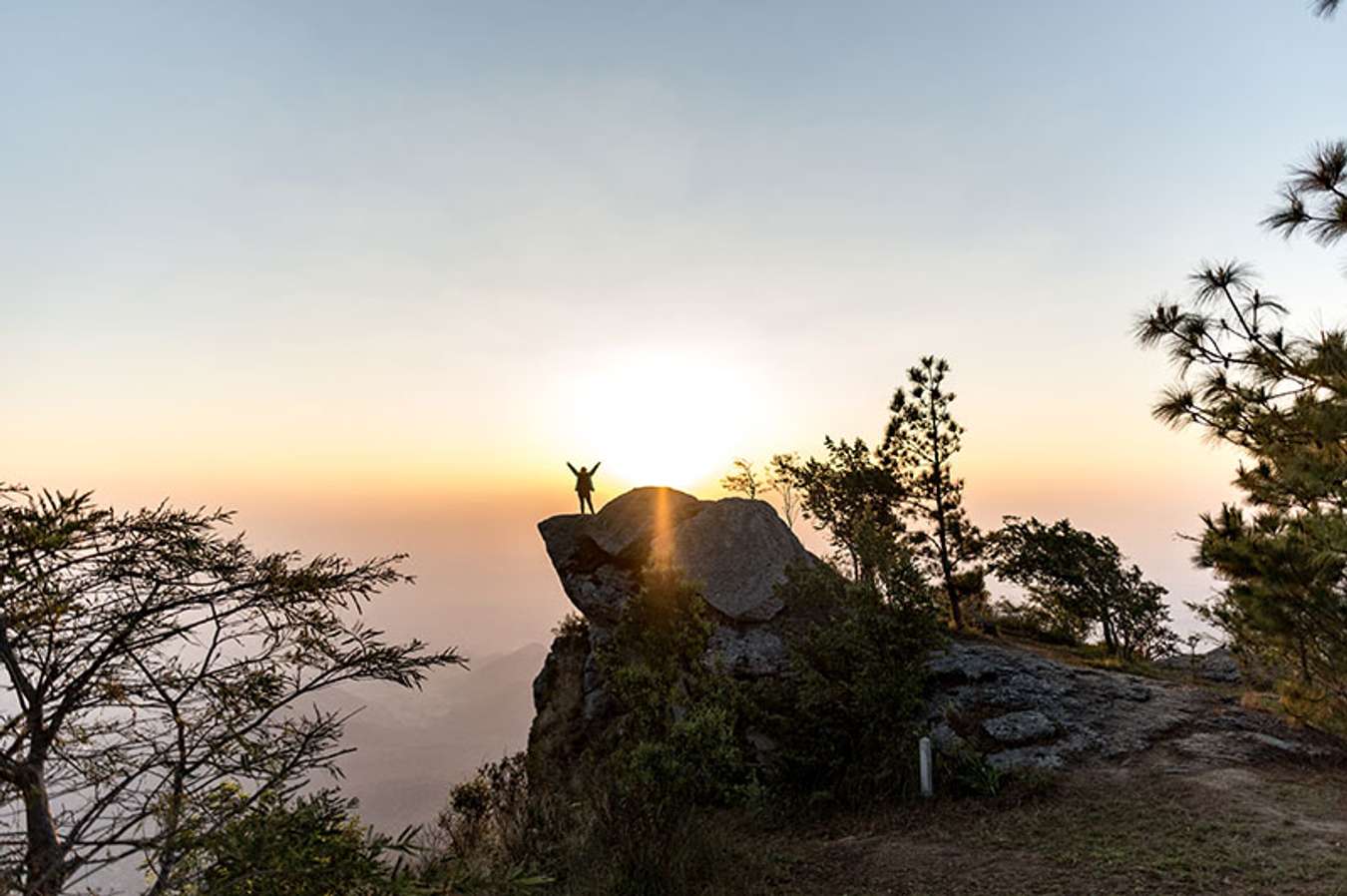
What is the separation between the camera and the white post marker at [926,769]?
39.4ft

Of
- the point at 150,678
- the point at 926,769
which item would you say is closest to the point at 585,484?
the point at 926,769

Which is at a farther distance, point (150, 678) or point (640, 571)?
point (640, 571)

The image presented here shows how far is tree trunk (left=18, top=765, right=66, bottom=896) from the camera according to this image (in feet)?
10.1

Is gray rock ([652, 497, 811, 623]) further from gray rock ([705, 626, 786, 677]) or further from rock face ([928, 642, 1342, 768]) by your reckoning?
rock face ([928, 642, 1342, 768])

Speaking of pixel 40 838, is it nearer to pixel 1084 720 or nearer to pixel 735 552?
pixel 1084 720

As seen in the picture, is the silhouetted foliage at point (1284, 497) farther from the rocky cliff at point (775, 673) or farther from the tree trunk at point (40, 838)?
the tree trunk at point (40, 838)

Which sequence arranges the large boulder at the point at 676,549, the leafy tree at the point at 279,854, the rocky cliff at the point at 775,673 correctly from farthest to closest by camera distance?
the large boulder at the point at 676,549
the rocky cliff at the point at 775,673
the leafy tree at the point at 279,854

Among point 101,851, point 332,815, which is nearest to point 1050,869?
point 332,815

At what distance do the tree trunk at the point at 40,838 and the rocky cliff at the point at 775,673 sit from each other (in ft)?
37.9

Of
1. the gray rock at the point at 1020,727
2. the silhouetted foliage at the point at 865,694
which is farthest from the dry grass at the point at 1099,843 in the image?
the gray rock at the point at 1020,727

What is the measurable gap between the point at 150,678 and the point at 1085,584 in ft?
104

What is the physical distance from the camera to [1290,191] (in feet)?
30.9

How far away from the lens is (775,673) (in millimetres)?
17234

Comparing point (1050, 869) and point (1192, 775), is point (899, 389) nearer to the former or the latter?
point (1192, 775)
